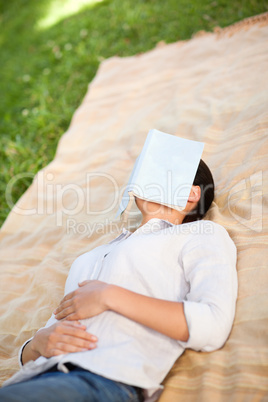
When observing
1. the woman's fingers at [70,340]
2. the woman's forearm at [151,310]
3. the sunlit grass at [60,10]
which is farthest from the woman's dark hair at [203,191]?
the sunlit grass at [60,10]

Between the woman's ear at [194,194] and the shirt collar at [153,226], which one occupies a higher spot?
the shirt collar at [153,226]

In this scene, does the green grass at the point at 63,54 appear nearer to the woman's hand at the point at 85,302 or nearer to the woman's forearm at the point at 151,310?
the woman's hand at the point at 85,302

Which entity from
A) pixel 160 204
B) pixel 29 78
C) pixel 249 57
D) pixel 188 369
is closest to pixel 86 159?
pixel 160 204

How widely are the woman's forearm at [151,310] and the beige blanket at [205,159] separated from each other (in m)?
0.21

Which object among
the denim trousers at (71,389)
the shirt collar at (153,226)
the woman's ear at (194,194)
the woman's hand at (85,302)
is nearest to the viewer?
the denim trousers at (71,389)

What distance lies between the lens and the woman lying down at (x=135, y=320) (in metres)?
1.31

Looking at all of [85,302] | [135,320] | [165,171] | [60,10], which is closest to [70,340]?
[85,302]

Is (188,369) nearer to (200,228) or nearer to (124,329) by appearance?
(124,329)

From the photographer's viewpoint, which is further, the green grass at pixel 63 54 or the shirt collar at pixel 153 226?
the green grass at pixel 63 54

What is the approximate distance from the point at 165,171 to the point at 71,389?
1013 mm

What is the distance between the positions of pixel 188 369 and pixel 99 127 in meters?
2.16

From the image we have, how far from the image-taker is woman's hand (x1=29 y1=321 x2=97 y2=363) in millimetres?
1393
